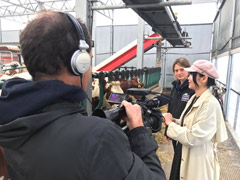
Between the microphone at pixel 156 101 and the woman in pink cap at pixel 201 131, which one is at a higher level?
the microphone at pixel 156 101

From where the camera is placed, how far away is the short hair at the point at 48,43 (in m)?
0.74

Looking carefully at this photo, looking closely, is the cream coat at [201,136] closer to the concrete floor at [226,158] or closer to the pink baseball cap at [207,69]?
the pink baseball cap at [207,69]

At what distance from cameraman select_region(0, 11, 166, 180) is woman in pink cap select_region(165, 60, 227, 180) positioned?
114cm

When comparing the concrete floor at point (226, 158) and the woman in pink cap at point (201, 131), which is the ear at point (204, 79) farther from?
the concrete floor at point (226, 158)

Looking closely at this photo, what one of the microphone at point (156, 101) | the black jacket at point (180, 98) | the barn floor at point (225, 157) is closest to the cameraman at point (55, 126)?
the microphone at point (156, 101)

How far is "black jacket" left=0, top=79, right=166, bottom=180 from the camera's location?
67cm

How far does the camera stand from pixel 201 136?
175 cm

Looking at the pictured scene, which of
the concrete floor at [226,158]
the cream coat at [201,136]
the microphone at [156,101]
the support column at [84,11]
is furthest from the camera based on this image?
the concrete floor at [226,158]

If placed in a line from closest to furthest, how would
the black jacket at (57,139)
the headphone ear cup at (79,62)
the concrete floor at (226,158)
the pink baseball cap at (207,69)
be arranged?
the black jacket at (57,139) < the headphone ear cup at (79,62) < the pink baseball cap at (207,69) < the concrete floor at (226,158)

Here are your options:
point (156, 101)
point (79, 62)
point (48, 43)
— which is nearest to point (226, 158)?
point (156, 101)

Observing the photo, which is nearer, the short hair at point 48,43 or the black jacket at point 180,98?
the short hair at point 48,43

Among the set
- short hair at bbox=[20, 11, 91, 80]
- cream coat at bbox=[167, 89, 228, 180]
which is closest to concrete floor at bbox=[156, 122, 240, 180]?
cream coat at bbox=[167, 89, 228, 180]

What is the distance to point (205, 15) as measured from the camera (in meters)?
13.6

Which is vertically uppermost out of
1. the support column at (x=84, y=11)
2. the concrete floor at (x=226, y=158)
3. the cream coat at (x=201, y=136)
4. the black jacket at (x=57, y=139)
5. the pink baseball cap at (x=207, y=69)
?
the support column at (x=84, y=11)
